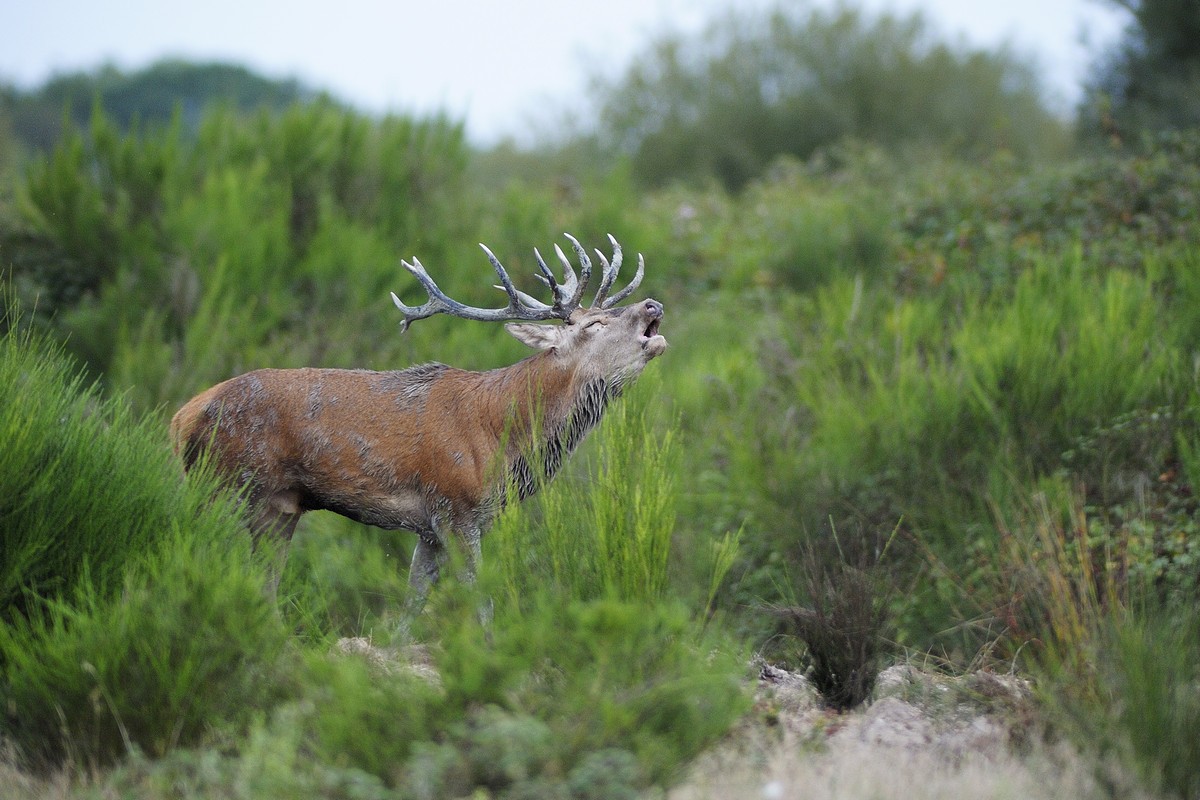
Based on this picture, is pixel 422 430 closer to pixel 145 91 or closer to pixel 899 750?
pixel 899 750

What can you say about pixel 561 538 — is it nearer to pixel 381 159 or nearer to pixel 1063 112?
pixel 381 159

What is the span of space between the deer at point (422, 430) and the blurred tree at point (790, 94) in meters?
18.6

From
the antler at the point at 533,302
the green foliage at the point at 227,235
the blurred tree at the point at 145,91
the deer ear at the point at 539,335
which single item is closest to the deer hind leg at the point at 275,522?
the antler at the point at 533,302

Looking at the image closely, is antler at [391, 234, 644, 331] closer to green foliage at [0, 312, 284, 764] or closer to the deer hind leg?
the deer hind leg

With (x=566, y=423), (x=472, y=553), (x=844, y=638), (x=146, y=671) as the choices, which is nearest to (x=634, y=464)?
(x=566, y=423)

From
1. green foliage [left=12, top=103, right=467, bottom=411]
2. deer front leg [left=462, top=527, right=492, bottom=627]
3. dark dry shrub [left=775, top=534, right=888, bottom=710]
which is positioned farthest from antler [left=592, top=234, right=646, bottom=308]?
green foliage [left=12, top=103, right=467, bottom=411]

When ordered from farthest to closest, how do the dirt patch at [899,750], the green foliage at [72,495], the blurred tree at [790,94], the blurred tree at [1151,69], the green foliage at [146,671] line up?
the blurred tree at [790,94] → the blurred tree at [1151,69] → the green foliage at [72,495] → the green foliage at [146,671] → the dirt patch at [899,750]

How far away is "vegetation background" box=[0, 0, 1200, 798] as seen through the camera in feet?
13.3

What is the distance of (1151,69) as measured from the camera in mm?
Answer: 16141

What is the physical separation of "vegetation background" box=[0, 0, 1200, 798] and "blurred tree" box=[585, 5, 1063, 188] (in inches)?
281

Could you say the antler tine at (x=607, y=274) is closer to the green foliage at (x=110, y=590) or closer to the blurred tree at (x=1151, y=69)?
the green foliage at (x=110, y=590)

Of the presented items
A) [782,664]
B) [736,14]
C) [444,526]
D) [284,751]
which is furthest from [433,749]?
[736,14]

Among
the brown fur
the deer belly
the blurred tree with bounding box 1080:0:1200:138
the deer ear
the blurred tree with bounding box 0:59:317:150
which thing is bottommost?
the deer belly

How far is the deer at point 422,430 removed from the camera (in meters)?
5.31
